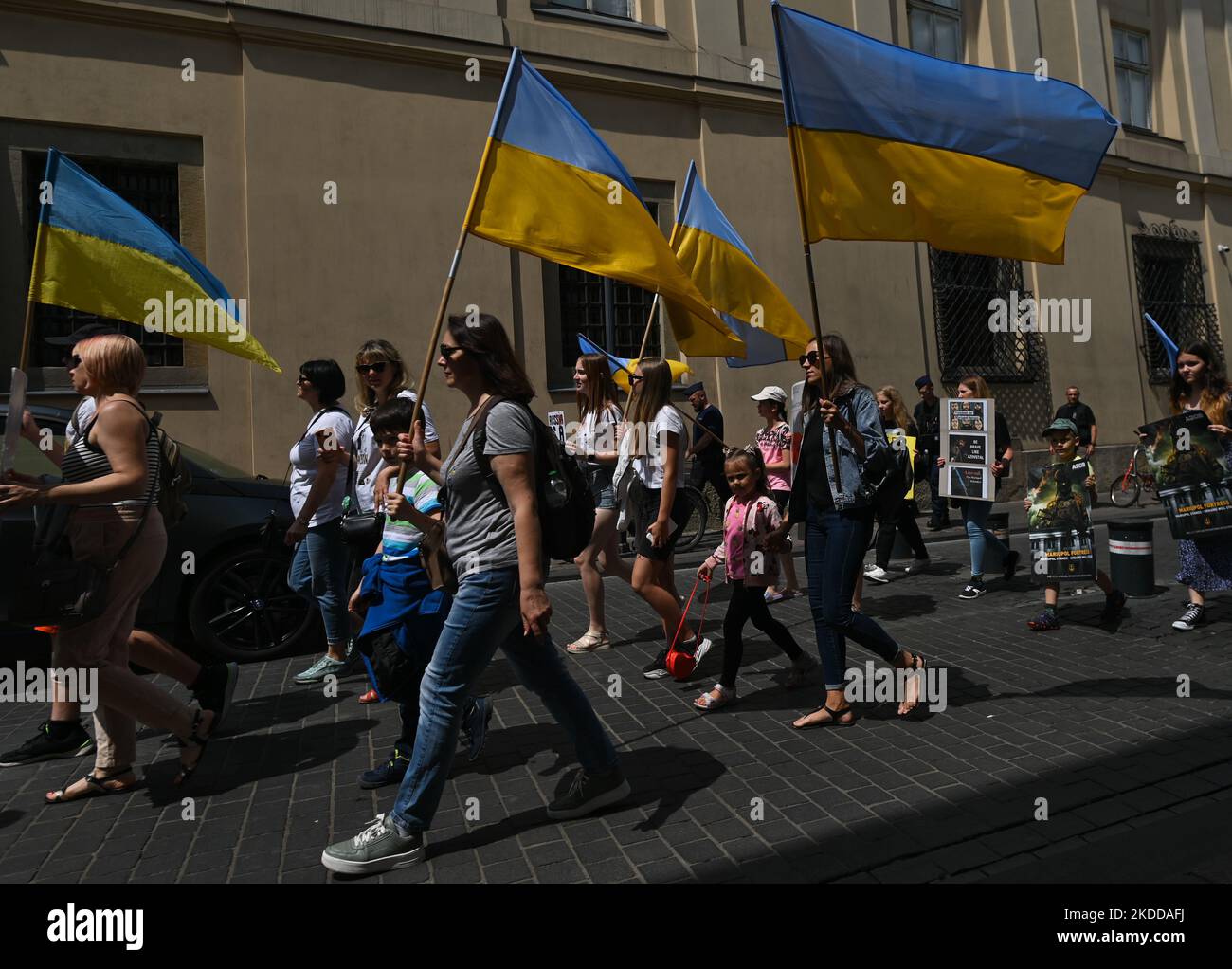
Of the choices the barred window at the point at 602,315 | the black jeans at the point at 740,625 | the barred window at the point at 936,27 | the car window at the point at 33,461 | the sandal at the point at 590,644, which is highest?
the barred window at the point at 936,27

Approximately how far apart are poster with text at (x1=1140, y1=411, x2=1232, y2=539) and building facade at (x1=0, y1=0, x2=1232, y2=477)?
7627 mm

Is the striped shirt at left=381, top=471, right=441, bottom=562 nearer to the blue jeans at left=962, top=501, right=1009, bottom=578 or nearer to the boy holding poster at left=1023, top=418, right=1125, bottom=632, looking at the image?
the boy holding poster at left=1023, top=418, right=1125, bottom=632

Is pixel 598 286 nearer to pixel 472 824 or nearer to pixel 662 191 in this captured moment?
pixel 662 191

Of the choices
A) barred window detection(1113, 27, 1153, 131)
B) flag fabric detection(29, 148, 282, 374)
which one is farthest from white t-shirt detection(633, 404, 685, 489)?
barred window detection(1113, 27, 1153, 131)

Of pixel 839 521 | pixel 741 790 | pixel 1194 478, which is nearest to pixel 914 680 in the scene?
pixel 839 521

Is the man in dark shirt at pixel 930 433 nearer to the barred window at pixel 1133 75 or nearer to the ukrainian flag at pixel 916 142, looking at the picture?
the ukrainian flag at pixel 916 142

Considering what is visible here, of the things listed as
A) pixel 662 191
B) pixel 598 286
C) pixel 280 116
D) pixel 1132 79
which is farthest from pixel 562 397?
pixel 1132 79

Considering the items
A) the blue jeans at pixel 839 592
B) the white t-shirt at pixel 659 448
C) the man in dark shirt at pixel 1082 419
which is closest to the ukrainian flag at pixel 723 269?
the white t-shirt at pixel 659 448

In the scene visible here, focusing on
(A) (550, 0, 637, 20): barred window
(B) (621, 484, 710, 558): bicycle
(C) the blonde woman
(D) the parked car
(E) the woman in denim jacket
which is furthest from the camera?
(A) (550, 0, 637, 20): barred window

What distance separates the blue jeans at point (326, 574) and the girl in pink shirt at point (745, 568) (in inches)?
84.1

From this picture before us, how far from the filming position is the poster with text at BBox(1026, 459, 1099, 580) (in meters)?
6.53

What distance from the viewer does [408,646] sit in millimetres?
3996

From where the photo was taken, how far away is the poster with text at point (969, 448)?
26.2 ft

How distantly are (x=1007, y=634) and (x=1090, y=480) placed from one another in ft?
4.25
